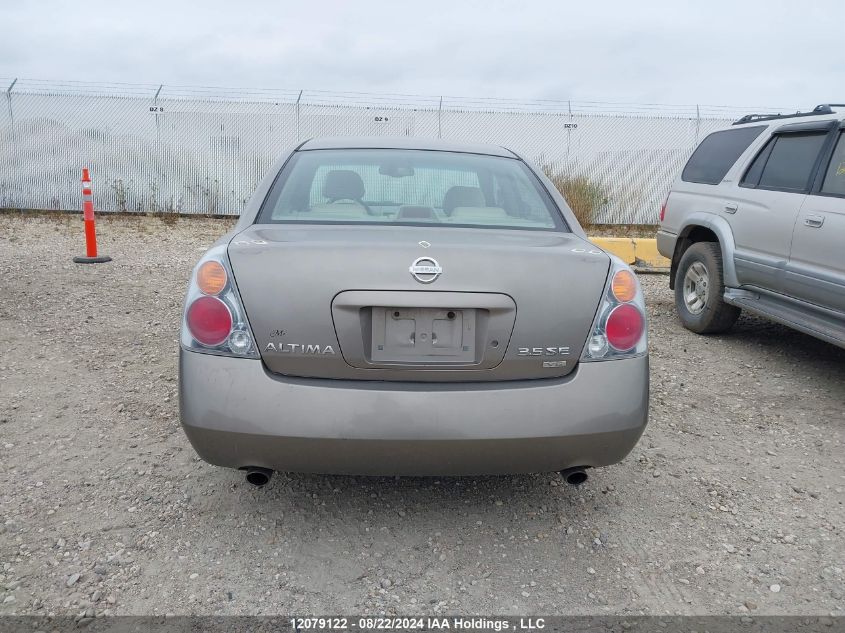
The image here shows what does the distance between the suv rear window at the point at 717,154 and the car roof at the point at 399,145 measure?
3.02 meters

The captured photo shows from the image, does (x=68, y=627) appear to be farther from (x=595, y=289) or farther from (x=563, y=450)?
(x=595, y=289)

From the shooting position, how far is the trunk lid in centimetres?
236

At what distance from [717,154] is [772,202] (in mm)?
1160

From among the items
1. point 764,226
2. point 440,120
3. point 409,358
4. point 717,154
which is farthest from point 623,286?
point 440,120

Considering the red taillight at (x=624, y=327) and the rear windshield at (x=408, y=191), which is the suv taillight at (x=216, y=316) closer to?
the rear windshield at (x=408, y=191)

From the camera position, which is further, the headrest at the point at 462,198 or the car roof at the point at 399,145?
the car roof at the point at 399,145

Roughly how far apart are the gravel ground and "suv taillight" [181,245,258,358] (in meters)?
0.79

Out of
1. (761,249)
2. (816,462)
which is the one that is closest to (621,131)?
(761,249)

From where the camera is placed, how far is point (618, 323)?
99.1 inches

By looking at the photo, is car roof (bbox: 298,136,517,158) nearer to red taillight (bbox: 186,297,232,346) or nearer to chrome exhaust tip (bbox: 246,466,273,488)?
red taillight (bbox: 186,297,232,346)

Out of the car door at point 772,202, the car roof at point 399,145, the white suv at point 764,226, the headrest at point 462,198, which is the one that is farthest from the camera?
the car door at point 772,202

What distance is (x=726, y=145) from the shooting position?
6.10 metres

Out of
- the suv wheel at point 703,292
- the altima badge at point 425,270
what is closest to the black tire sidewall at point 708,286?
the suv wheel at point 703,292

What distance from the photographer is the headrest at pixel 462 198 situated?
318 centimetres
